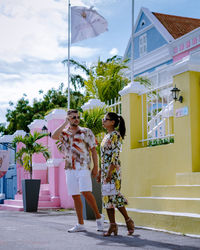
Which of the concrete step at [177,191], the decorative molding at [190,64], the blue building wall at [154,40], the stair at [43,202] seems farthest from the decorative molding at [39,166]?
the blue building wall at [154,40]

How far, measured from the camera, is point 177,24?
87.4ft

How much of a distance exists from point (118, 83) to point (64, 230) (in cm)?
996

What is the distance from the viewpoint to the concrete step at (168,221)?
5609 millimetres

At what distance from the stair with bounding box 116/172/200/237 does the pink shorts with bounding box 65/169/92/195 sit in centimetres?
109

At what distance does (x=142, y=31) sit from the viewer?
2748cm

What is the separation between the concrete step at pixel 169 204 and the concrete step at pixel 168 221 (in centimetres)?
13

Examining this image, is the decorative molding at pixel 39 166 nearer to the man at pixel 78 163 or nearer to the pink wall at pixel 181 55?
the man at pixel 78 163

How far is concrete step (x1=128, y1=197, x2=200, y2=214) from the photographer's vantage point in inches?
242

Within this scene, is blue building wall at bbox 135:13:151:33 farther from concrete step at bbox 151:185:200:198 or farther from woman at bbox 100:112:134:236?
woman at bbox 100:112:134:236

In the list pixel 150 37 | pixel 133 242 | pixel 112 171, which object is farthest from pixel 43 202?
pixel 150 37

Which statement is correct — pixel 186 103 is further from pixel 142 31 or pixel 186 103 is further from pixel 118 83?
pixel 142 31

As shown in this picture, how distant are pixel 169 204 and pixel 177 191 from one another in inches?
11.8

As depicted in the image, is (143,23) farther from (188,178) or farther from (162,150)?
(188,178)

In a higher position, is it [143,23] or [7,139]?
[143,23]
